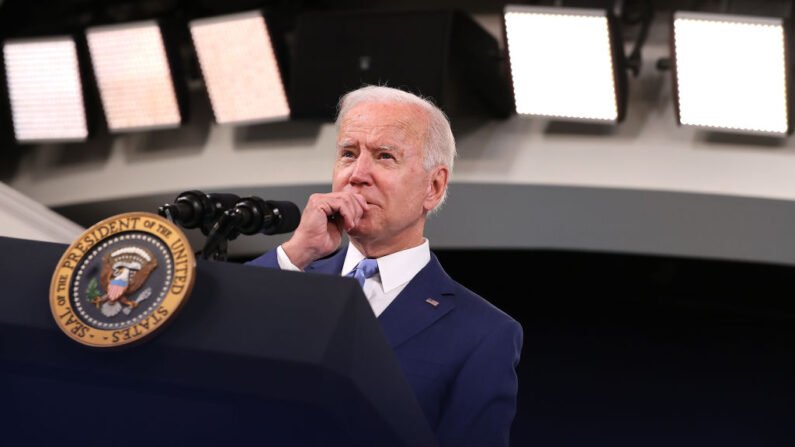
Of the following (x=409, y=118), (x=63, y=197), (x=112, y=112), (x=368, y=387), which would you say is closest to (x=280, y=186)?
(x=112, y=112)

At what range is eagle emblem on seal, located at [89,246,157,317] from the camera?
1.00 m

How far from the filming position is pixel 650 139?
342 centimetres

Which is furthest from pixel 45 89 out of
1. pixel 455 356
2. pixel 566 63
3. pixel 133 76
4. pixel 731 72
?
pixel 455 356

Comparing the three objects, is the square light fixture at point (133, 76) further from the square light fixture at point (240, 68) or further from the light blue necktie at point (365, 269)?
the light blue necktie at point (365, 269)

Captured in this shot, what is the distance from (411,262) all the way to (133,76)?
8.49ft

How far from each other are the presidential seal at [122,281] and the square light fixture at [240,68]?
8.59 feet

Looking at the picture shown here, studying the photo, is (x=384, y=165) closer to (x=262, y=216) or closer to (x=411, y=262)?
(x=411, y=262)

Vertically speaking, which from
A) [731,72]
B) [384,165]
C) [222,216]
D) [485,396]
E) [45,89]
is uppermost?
[222,216]

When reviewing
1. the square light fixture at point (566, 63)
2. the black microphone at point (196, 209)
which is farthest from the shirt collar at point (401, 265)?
the square light fixture at point (566, 63)

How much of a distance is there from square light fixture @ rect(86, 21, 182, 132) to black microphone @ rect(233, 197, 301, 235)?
2627mm

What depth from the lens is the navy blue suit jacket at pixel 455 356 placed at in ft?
4.20

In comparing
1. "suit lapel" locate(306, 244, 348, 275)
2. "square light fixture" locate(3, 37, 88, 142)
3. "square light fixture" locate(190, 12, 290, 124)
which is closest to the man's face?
"suit lapel" locate(306, 244, 348, 275)

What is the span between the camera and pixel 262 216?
1.26 meters

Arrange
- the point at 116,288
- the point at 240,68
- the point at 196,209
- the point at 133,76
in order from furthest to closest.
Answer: the point at 133,76 → the point at 240,68 → the point at 196,209 → the point at 116,288
